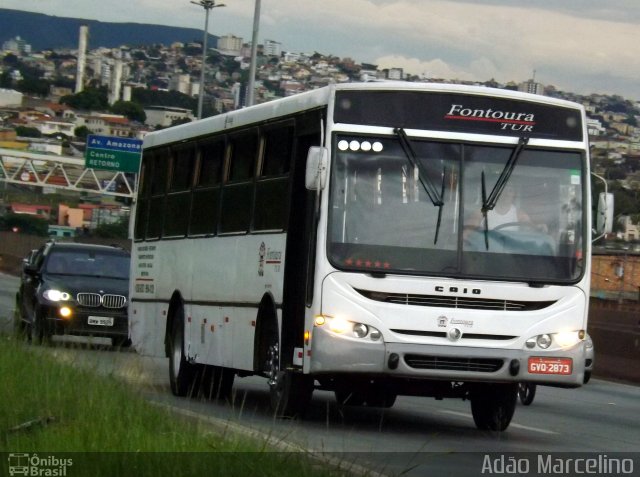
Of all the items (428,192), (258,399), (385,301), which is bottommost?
(258,399)

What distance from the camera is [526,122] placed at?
46.8 feet

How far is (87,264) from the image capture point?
27.5 metres

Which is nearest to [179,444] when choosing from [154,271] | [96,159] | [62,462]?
[62,462]

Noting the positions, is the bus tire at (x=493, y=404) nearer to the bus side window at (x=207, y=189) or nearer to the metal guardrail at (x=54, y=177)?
the bus side window at (x=207, y=189)

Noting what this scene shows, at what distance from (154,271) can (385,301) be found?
6.65 metres

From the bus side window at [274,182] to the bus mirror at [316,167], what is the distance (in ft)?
4.18

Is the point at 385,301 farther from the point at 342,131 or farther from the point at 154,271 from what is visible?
the point at 154,271

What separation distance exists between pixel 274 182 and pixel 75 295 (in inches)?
455

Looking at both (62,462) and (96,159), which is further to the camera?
(96,159)

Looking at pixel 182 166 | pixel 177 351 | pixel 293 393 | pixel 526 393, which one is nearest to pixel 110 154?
pixel 182 166

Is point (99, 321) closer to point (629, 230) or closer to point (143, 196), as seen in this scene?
point (143, 196)

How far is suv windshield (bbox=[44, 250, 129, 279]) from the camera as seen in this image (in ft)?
89.3

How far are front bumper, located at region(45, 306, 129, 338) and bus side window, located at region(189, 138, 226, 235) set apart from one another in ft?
26.5

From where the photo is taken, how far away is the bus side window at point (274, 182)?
49.2 feet
